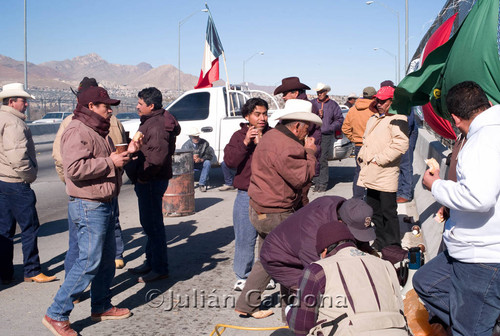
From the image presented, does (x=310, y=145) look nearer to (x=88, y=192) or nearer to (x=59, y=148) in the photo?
(x=88, y=192)

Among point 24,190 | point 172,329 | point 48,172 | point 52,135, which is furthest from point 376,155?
point 52,135

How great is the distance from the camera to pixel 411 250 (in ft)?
18.3

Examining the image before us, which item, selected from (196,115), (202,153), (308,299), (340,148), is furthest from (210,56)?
(308,299)

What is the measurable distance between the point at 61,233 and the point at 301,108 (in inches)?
210

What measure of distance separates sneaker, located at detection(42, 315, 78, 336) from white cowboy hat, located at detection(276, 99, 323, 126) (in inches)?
100

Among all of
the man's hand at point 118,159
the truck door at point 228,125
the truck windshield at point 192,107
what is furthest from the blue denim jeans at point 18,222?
the truck windshield at point 192,107

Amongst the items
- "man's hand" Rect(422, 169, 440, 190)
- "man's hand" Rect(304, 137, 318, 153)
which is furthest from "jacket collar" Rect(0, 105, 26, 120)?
"man's hand" Rect(422, 169, 440, 190)

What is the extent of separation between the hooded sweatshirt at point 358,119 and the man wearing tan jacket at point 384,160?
2478 millimetres

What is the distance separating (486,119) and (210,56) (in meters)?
11.5

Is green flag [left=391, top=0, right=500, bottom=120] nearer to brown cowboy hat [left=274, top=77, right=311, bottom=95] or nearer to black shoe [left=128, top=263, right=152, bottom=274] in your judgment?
brown cowboy hat [left=274, top=77, right=311, bottom=95]

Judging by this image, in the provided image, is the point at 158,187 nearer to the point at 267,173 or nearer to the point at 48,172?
the point at 267,173

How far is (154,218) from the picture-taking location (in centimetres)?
618

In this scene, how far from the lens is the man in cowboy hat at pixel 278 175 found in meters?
4.59

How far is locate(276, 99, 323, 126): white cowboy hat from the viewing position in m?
4.65
